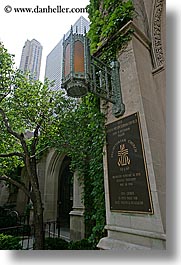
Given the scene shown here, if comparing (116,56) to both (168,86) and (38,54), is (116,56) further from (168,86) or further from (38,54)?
(38,54)

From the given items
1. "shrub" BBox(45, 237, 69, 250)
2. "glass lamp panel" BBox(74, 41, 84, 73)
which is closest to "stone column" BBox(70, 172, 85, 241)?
"shrub" BBox(45, 237, 69, 250)

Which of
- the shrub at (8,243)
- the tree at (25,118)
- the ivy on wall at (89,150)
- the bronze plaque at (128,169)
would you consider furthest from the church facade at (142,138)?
the shrub at (8,243)

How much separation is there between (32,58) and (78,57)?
1330 mm

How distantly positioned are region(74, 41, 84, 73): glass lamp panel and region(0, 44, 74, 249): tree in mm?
1449

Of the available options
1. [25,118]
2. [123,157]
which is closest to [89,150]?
[123,157]

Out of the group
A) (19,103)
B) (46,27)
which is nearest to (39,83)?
(19,103)

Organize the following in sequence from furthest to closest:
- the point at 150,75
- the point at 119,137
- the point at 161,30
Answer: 1. the point at 161,30
2. the point at 150,75
3. the point at 119,137

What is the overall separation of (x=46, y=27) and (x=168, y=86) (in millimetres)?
1544

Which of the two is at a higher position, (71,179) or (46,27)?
(46,27)

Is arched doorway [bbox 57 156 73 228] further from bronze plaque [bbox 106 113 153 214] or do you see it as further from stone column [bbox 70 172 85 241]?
bronze plaque [bbox 106 113 153 214]

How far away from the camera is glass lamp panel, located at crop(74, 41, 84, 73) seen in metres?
1.56

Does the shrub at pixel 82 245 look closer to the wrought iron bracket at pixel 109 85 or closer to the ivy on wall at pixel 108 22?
the wrought iron bracket at pixel 109 85

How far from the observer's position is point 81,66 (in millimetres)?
1580

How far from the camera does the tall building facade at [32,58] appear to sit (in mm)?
2373
